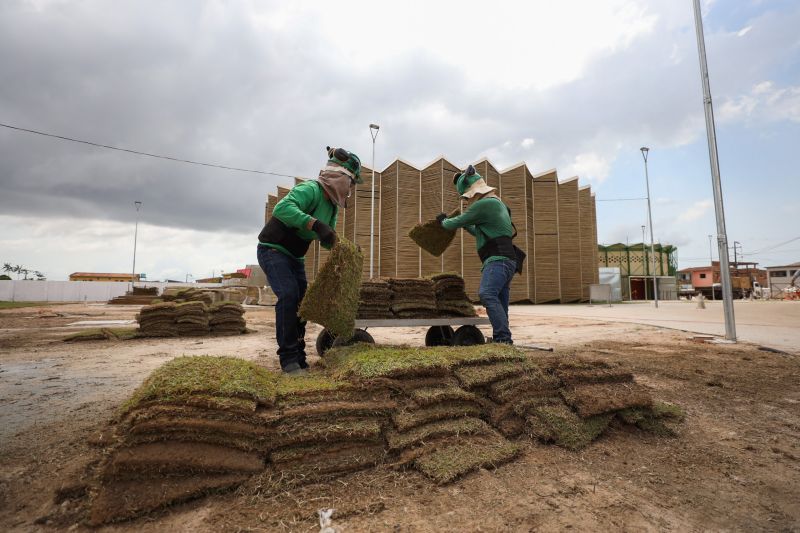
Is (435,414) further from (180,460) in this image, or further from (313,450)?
(180,460)

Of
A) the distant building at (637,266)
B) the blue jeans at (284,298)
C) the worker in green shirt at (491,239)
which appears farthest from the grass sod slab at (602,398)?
the distant building at (637,266)

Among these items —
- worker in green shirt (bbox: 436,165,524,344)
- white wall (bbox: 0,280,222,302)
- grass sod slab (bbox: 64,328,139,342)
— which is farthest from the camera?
white wall (bbox: 0,280,222,302)

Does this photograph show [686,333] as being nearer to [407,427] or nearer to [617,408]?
[617,408]

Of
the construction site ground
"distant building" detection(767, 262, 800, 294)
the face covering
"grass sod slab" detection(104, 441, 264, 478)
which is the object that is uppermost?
"distant building" detection(767, 262, 800, 294)

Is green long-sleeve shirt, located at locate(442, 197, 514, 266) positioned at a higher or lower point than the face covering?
lower

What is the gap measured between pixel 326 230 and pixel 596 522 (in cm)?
268

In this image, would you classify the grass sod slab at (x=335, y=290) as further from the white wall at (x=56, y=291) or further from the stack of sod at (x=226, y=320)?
the white wall at (x=56, y=291)

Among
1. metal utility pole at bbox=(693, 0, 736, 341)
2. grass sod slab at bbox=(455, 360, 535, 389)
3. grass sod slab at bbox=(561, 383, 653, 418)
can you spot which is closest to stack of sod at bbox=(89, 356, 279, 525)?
grass sod slab at bbox=(455, 360, 535, 389)

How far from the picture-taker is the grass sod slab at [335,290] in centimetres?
329

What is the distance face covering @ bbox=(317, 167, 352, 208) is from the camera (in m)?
3.85

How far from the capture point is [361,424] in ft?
6.61

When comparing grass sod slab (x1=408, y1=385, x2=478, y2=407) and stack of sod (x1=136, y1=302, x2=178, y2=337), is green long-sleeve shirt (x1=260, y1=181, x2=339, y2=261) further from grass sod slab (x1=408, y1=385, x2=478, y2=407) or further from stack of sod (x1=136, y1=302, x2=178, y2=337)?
stack of sod (x1=136, y1=302, x2=178, y2=337)

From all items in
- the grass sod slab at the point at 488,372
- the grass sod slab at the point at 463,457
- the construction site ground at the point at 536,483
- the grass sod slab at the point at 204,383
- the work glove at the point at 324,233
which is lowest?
the construction site ground at the point at 536,483

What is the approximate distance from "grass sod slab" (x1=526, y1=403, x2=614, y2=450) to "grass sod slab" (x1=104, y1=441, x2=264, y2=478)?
160 cm
